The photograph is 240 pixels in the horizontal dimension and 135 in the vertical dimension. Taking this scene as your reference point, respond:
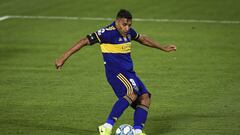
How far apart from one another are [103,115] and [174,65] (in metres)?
4.47

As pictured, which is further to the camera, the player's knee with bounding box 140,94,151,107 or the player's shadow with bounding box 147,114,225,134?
the player's shadow with bounding box 147,114,225,134

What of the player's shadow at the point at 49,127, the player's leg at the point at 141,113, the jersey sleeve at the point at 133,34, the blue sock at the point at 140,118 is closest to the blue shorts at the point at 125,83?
the player's leg at the point at 141,113

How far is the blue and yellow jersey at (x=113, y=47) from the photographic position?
31.6 feet

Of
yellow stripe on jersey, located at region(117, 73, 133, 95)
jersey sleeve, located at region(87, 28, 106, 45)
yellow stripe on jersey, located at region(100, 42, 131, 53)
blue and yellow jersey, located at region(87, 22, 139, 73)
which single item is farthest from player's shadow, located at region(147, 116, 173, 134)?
jersey sleeve, located at region(87, 28, 106, 45)

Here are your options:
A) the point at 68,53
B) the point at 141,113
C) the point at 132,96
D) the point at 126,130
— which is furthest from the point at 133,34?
the point at 126,130

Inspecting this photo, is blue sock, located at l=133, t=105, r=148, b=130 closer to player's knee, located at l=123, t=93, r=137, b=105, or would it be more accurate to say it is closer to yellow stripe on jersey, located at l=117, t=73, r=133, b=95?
player's knee, located at l=123, t=93, r=137, b=105

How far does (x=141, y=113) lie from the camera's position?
9.59m

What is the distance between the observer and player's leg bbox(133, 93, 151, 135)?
9.54m

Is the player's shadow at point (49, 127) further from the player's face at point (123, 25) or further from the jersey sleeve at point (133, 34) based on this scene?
the player's face at point (123, 25)

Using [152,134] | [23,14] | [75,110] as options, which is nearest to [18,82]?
[75,110]

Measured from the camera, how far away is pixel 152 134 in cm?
1002

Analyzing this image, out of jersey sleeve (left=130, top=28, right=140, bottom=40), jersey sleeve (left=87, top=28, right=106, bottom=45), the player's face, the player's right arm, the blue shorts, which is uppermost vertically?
the player's face

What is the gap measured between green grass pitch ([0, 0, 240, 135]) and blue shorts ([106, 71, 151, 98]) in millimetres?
825

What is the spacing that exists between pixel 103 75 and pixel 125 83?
184 inches
